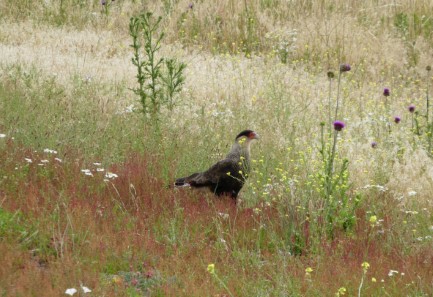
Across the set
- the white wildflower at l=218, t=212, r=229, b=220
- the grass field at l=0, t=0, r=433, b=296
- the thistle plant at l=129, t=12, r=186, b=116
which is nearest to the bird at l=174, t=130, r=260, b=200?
the grass field at l=0, t=0, r=433, b=296

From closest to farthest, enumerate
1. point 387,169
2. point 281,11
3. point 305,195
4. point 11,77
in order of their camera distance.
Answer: point 305,195 < point 387,169 < point 11,77 < point 281,11

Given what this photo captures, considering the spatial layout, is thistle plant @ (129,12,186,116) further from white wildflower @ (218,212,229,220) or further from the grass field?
white wildflower @ (218,212,229,220)

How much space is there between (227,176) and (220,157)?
1284mm

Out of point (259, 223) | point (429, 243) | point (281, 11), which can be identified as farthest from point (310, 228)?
point (281, 11)

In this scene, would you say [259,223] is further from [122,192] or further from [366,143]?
[366,143]

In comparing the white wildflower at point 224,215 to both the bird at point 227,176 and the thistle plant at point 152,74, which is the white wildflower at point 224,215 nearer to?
the bird at point 227,176

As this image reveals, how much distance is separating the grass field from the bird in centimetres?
13

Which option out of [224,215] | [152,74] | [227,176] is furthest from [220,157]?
[224,215]

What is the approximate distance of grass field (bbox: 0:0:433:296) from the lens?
5.02m

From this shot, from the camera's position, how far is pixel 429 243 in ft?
18.9

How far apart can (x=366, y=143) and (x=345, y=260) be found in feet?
11.7

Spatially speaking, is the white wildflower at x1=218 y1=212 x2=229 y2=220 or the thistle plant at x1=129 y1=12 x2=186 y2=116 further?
the thistle plant at x1=129 y1=12 x2=186 y2=116

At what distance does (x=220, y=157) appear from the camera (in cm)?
793

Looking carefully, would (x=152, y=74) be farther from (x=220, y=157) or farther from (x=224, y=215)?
(x=224, y=215)
